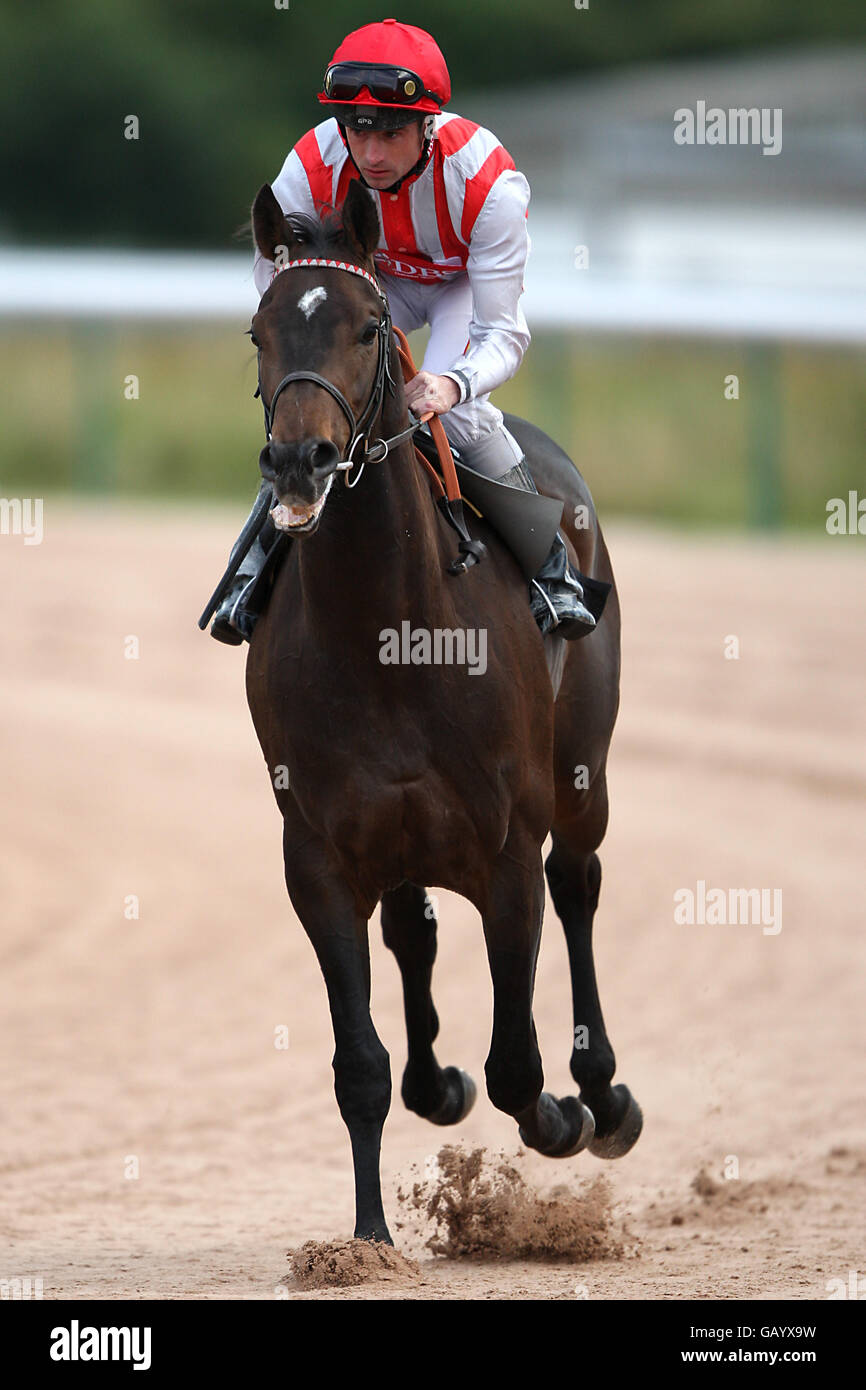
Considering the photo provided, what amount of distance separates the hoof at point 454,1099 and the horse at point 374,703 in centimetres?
61

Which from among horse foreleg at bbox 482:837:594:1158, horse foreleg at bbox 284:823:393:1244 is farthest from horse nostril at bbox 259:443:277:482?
horse foreleg at bbox 482:837:594:1158

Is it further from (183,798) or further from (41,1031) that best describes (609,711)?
(183,798)

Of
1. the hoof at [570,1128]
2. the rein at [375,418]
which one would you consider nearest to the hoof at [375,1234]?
the hoof at [570,1128]

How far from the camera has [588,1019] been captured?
657cm

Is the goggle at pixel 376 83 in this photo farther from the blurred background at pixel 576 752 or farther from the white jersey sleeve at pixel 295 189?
the blurred background at pixel 576 752

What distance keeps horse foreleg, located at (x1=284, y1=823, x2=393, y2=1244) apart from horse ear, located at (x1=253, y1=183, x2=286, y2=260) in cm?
157

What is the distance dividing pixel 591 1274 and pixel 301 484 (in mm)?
2618

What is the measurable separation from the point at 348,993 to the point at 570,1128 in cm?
114

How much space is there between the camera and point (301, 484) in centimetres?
416

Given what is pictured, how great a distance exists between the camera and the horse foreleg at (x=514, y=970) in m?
5.32

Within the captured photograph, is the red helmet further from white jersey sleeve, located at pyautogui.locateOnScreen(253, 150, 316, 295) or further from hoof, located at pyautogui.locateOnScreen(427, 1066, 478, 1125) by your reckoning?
hoof, located at pyautogui.locateOnScreen(427, 1066, 478, 1125)

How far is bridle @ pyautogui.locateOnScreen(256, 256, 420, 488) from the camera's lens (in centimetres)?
434

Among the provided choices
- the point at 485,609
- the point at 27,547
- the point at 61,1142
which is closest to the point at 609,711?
the point at 485,609

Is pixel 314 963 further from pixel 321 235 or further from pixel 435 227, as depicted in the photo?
pixel 321 235
